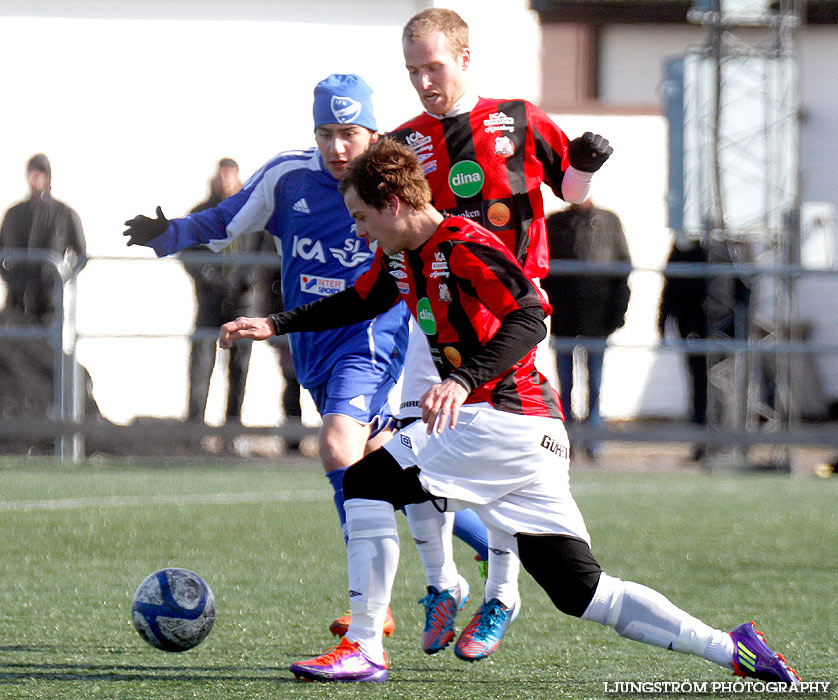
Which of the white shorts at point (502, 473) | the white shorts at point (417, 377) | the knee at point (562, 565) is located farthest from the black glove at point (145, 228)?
the knee at point (562, 565)

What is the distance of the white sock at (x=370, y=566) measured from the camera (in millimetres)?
4078

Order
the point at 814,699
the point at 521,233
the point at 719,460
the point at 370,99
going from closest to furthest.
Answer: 1. the point at 814,699
2. the point at 521,233
3. the point at 370,99
4. the point at 719,460

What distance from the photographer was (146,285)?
48.5 feet

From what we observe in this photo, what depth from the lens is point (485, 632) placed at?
450cm

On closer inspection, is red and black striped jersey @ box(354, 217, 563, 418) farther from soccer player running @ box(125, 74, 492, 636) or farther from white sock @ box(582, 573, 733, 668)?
soccer player running @ box(125, 74, 492, 636)

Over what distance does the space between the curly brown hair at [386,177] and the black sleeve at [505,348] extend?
0.42 meters

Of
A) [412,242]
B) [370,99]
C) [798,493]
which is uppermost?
[370,99]

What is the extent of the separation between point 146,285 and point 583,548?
1139 cm

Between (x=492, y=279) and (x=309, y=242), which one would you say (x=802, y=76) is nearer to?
(x=309, y=242)

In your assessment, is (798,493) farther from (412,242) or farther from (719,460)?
(412,242)

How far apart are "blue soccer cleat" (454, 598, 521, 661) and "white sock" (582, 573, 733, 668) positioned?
619mm

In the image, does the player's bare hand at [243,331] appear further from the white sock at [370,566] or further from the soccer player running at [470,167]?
the soccer player running at [470,167]

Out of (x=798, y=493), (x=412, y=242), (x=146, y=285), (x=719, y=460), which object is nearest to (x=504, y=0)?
(x=146, y=285)

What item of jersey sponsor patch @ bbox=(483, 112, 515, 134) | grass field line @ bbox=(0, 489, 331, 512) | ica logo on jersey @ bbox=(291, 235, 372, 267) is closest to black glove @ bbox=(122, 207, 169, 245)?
ica logo on jersey @ bbox=(291, 235, 372, 267)
